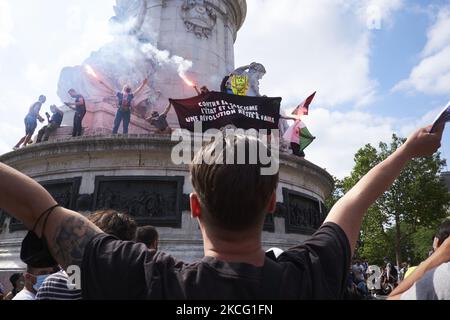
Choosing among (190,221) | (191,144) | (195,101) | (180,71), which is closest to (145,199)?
(190,221)

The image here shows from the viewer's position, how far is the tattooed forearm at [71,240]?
145cm

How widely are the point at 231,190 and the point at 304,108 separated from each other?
14.3 meters

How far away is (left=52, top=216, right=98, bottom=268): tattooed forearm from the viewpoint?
4.76 ft

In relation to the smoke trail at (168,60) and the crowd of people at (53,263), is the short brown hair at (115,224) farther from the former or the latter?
the smoke trail at (168,60)

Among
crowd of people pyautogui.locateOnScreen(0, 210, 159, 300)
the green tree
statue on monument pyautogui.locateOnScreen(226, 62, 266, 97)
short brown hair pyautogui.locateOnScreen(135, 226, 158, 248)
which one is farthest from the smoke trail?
the green tree

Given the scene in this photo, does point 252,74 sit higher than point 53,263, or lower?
higher

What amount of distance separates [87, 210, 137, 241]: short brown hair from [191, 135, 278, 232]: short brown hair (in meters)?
1.24

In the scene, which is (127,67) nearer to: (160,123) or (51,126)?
(51,126)

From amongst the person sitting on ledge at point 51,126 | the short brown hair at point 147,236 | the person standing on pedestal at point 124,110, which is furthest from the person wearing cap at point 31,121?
the short brown hair at point 147,236

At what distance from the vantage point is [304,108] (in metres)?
15.2

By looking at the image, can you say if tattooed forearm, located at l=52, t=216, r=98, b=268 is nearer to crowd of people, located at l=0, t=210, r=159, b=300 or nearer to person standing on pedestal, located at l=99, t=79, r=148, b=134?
crowd of people, located at l=0, t=210, r=159, b=300

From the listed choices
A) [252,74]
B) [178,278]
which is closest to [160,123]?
[252,74]

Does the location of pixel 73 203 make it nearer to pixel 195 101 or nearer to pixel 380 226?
pixel 195 101
